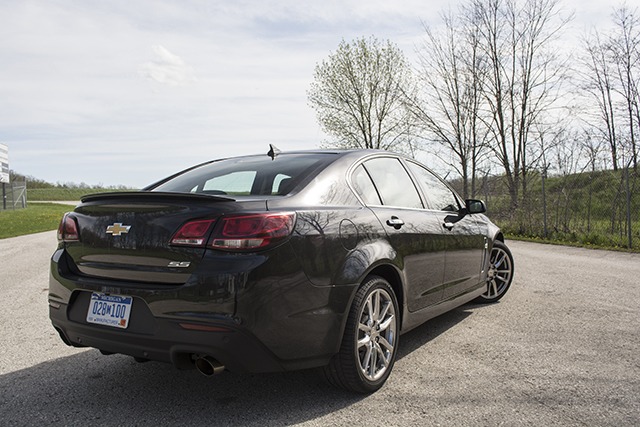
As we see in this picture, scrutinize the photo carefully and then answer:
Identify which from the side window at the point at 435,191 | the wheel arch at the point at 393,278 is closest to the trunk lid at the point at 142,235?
the wheel arch at the point at 393,278

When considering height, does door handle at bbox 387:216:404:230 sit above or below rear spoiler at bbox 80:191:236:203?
below

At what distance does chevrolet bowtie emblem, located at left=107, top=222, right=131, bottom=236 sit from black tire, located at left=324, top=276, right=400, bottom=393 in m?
1.41

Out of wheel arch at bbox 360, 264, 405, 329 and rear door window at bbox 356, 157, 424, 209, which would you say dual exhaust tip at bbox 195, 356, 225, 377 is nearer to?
wheel arch at bbox 360, 264, 405, 329

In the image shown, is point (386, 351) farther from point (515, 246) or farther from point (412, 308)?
point (515, 246)

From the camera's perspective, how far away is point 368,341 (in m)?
3.41

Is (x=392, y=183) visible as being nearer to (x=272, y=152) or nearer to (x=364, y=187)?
(x=364, y=187)

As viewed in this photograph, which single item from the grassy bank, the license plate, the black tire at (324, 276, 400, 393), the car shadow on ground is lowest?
the car shadow on ground

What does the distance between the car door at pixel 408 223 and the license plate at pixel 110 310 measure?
5.42ft

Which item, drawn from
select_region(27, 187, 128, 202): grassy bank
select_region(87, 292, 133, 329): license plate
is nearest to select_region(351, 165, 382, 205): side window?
select_region(87, 292, 133, 329): license plate

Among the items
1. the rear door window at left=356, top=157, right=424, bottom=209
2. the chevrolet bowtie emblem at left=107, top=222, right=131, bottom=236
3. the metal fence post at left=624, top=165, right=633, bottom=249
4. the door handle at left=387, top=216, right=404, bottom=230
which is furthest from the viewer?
the metal fence post at left=624, top=165, right=633, bottom=249

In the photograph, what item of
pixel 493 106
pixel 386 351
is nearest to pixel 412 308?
pixel 386 351

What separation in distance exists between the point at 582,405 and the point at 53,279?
11.0 feet

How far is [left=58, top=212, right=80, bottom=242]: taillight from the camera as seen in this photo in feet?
11.1

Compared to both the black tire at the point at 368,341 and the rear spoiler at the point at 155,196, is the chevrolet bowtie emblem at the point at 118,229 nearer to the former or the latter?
the rear spoiler at the point at 155,196
